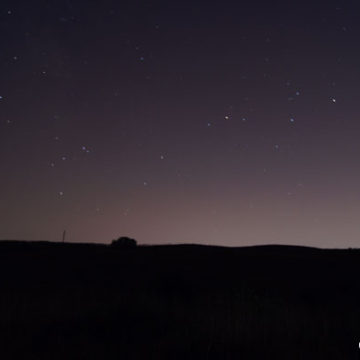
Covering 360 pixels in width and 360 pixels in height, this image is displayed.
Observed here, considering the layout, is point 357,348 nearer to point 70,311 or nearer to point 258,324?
point 258,324

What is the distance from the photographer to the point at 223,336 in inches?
281

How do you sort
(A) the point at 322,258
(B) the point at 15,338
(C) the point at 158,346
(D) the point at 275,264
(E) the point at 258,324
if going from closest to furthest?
1. (C) the point at 158,346
2. (B) the point at 15,338
3. (E) the point at 258,324
4. (D) the point at 275,264
5. (A) the point at 322,258

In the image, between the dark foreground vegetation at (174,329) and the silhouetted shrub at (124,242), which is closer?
the dark foreground vegetation at (174,329)

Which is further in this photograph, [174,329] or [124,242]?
[124,242]

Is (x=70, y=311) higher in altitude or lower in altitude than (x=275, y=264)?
lower

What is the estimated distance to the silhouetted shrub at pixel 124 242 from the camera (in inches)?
1556

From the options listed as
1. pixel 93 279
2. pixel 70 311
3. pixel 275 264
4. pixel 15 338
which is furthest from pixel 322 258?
pixel 15 338

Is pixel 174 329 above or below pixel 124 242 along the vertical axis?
below

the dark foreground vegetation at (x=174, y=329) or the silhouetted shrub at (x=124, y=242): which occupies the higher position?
the silhouetted shrub at (x=124, y=242)

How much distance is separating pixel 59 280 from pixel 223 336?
15.6m

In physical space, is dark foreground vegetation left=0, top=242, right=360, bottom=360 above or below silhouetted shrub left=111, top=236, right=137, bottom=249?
below

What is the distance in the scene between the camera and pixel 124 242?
40.2m

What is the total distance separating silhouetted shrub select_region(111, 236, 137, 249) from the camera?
39531 millimetres

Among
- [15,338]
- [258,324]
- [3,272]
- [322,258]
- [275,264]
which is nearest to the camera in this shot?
[15,338]
